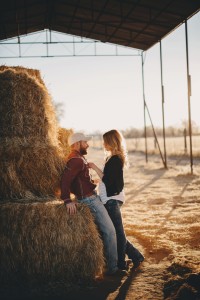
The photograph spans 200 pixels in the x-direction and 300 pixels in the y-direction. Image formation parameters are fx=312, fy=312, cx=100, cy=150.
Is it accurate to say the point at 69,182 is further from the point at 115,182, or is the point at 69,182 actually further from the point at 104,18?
the point at 104,18

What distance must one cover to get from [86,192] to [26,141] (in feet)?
3.68

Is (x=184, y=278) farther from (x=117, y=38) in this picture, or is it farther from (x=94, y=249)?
(x=117, y=38)

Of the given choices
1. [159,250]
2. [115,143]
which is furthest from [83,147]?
[159,250]

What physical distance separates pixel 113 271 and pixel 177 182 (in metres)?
8.18

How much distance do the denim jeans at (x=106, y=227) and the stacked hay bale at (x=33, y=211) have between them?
0.14 metres

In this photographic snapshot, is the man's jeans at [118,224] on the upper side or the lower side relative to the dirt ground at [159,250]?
upper

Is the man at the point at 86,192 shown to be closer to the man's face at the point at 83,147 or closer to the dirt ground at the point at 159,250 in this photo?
the man's face at the point at 83,147

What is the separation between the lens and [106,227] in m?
4.20

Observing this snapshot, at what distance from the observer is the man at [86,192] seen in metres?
4.02

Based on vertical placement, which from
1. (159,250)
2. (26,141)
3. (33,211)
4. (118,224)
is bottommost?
(159,250)

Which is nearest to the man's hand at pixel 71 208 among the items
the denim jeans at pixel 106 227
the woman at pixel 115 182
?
the denim jeans at pixel 106 227

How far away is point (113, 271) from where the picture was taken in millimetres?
4258

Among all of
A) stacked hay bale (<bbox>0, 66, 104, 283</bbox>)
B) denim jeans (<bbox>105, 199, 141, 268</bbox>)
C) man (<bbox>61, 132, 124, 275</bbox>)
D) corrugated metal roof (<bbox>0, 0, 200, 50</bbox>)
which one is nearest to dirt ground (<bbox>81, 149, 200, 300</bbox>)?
denim jeans (<bbox>105, 199, 141, 268</bbox>)

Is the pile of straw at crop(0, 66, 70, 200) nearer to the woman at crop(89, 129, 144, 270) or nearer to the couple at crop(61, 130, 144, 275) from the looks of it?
the couple at crop(61, 130, 144, 275)
